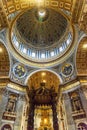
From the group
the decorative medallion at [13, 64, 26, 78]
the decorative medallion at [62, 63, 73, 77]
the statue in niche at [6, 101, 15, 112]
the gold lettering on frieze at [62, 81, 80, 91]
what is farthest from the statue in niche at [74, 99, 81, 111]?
the decorative medallion at [13, 64, 26, 78]

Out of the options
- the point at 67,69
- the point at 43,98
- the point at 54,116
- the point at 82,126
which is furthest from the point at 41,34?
the point at 82,126

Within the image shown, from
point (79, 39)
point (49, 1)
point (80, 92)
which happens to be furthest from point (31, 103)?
point (49, 1)

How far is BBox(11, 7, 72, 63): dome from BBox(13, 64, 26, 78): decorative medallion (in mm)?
1973

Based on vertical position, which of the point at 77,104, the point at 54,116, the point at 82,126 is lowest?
the point at 82,126

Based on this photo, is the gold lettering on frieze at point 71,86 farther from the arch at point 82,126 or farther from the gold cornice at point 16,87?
the gold cornice at point 16,87

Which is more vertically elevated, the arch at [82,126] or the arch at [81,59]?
the arch at [81,59]

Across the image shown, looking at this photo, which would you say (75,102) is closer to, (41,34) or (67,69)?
(67,69)

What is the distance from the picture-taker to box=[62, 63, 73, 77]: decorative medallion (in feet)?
62.5

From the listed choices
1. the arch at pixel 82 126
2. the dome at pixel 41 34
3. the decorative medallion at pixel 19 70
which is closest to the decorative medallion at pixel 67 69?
the dome at pixel 41 34

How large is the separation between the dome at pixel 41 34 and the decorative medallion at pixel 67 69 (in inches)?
85.8

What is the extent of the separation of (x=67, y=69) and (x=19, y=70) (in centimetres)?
677

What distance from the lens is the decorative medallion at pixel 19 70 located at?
63.3ft

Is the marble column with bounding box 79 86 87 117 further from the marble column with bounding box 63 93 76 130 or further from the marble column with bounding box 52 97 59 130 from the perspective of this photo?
the marble column with bounding box 52 97 59 130

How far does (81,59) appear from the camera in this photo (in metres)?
18.6
